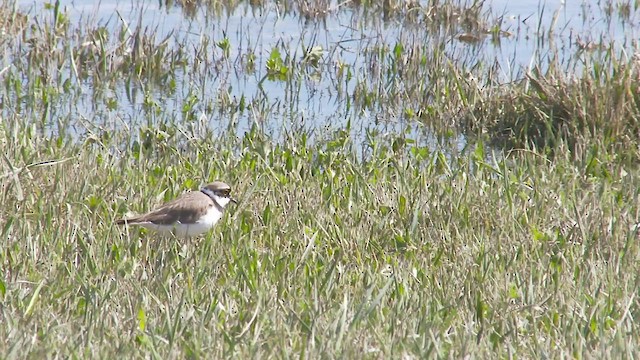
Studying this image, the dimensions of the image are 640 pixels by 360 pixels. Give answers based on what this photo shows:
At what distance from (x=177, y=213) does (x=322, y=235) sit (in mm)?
860

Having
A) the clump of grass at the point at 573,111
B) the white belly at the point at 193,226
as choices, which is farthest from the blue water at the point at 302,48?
the white belly at the point at 193,226

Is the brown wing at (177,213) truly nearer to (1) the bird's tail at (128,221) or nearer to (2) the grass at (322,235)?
(1) the bird's tail at (128,221)

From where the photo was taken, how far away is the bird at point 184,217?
698cm

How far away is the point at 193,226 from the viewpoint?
7051 millimetres

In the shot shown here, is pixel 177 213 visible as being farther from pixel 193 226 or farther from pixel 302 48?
pixel 302 48

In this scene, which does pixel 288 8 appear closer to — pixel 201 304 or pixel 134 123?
pixel 134 123

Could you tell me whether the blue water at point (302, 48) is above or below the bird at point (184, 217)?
below

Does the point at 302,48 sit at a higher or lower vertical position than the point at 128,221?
lower

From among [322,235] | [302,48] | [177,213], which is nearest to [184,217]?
[177,213]

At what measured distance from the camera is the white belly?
23.0 ft

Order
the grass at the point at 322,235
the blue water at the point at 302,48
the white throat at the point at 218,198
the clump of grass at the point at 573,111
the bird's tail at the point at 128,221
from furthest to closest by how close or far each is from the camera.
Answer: the blue water at the point at 302,48, the clump of grass at the point at 573,111, the white throat at the point at 218,198, the bird's tail at the point at 128,221, the grass at the point at 322,235

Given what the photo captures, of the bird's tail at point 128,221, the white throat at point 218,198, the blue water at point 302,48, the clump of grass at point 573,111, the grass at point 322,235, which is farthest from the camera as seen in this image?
the blue water at point 302,48

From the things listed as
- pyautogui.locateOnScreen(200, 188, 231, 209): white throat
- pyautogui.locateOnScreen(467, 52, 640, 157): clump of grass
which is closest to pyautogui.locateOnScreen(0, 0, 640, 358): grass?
pyautogui.locateOnScreen(467, 52, 640, 157): clump of grass

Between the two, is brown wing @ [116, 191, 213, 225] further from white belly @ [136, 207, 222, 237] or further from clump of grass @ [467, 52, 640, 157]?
clump of grass @ [467, 52, 640, 157]
